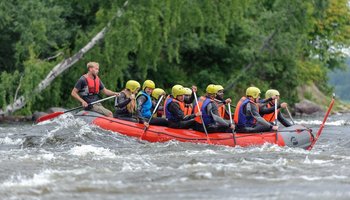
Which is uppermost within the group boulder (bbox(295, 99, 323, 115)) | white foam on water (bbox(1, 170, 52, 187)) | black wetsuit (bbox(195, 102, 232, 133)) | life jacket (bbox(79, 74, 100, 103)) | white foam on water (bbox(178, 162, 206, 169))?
life jacket (bbox(79, 74, 100, 103))

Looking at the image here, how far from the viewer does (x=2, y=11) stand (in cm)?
3039

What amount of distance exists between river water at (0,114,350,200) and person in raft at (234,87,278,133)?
819 mm

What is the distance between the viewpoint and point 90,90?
792 inches

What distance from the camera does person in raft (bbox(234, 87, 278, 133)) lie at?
18.6 m

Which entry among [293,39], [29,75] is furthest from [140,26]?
[293,39]

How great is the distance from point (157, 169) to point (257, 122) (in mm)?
5479

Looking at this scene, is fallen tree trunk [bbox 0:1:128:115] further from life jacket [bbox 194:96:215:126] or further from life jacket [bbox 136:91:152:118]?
life jacket [bbox 194:96:215:126]

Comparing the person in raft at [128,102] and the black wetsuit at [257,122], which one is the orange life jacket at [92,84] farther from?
the black wetsuit at [257,122]

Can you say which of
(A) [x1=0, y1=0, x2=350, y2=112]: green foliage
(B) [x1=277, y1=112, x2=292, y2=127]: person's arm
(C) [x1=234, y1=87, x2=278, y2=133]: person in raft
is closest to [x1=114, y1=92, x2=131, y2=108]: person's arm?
(C) [x1=234, y1=87, x2=278, y2=133]: person in raft

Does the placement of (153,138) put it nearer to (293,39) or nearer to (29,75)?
(29,75)

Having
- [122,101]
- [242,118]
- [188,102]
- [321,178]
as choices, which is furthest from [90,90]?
[321,178]

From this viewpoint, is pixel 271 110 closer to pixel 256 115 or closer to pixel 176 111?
pixel 256 115

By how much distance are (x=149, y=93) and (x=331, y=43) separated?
34.9 m

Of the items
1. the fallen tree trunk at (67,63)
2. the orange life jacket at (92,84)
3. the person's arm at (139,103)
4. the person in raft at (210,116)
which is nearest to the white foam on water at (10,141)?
the orange life jacket at (92,84)
